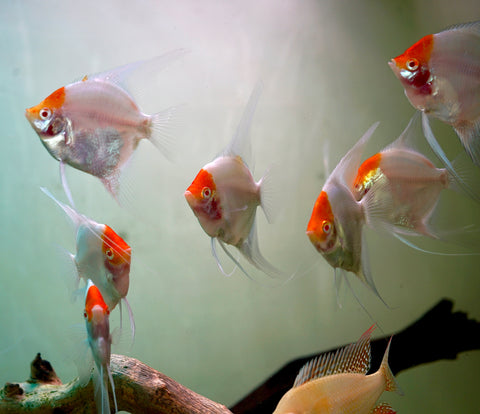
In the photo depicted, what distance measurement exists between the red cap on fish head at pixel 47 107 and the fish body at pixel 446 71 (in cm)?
74

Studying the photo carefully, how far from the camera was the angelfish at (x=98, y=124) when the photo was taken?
2.82ft

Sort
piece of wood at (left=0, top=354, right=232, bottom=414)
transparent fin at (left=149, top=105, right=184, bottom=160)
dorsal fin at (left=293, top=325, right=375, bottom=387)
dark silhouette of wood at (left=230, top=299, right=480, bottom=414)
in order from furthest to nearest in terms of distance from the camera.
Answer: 1. dark silhouette of wood at (left=230, top=299, right=480, bottom=414)
2. piece of wood at (left=0, top=354, right=232, bottom=414)
3. dorsal fin at (left=293, top=325, right=375, bottom=387)
4. transparent fin at (left=149, top=105, right=184, bottom=160)

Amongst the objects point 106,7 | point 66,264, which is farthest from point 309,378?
point 106,7

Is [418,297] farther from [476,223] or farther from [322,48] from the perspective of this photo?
[322,48]

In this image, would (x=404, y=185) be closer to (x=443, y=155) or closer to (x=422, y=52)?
(x=443, y=155)

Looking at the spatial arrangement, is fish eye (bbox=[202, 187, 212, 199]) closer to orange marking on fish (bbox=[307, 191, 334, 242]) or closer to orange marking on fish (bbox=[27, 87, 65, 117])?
orange marking on fish (bbox=[307, 191, 334, 242])

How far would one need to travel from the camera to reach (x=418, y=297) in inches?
103

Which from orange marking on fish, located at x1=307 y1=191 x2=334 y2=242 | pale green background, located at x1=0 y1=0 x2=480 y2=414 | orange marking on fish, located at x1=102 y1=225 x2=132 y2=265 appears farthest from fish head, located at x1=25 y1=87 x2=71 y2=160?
pale green background, located at x1=0 y1=0 x2=480 y2=414

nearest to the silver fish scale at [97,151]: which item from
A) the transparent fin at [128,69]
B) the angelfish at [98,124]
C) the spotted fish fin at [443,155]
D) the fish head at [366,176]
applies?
the angelfish at [98,124]

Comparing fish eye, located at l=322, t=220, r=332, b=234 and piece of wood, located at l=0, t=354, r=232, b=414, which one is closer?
fish eye, located at l=322, t=220, r=332, b=234

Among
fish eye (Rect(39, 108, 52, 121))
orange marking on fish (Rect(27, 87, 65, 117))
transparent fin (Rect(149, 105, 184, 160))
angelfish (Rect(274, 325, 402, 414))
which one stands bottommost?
angelfish (Rect(274, 325, 402, 414))

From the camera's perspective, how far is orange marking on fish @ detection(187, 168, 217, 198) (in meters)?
0.89

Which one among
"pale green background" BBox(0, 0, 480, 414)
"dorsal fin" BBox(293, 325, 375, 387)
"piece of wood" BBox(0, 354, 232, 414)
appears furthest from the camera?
"pale green background" BBox(0, 0, 480, 414)

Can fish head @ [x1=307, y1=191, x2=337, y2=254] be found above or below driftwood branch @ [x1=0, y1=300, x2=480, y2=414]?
above
